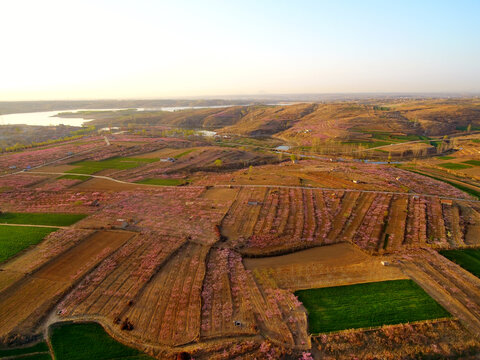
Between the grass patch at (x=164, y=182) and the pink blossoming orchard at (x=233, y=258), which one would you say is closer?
the pink blossoming orchard at (x=233, y=258)

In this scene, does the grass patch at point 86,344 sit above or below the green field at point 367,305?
above

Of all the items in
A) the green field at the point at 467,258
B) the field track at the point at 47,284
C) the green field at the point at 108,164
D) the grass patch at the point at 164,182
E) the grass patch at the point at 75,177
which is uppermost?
the green field at the point at 108,164

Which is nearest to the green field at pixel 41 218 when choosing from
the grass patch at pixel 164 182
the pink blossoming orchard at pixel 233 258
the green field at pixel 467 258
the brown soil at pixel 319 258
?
the pink blossoming orchard at pixel 233 258

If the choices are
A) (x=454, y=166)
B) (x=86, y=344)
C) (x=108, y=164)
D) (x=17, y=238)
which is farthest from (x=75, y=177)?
(x=454, y=166)

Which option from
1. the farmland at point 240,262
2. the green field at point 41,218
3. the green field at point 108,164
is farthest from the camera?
the green field at point 108,164

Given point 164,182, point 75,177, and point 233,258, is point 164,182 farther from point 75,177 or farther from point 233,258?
point 233,258

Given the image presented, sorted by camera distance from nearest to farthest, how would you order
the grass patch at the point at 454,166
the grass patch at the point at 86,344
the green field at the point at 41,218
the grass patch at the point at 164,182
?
the grass patch at the point at 86,344 → the green field at the point at 41,218 → the grass patch at the point at 164,182 → the grass patch at the point at 454,166

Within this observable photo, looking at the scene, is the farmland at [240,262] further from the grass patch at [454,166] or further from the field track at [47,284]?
the grass patch at [454,166]

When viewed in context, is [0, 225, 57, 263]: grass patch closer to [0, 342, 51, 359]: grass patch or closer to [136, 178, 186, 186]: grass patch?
[0, 342, 51, 359]: grass patch
